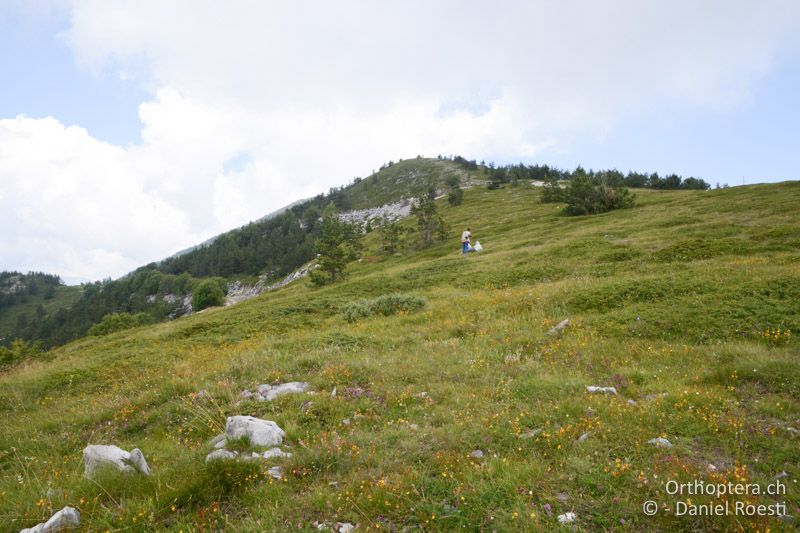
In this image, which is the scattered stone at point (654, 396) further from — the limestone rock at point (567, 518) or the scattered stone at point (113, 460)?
the scattered stone at point (113, 460)

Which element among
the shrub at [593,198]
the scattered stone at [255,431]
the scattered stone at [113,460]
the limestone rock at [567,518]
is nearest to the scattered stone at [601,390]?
the limestone rock at [567,518]

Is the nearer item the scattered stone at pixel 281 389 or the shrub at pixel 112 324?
the scattered stone at pixel 281 389

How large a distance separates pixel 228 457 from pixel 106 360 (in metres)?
15.1

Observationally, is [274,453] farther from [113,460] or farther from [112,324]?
[112,324]

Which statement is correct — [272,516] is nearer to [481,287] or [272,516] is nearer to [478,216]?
[481,287]

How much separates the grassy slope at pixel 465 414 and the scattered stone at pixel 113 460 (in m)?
0.25

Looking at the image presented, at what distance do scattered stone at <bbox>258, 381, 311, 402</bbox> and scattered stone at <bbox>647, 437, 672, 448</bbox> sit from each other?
6.91m

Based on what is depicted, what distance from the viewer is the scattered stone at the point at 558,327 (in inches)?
490

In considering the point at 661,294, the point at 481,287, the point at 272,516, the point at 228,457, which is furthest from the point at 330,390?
the point at 481,287

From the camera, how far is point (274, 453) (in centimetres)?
630

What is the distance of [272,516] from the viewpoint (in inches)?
189

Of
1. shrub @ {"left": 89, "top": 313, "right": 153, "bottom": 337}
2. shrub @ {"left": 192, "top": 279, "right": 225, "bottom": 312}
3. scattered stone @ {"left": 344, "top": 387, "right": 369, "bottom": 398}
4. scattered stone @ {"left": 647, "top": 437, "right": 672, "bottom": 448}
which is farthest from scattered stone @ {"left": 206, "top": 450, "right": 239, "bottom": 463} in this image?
A: shrub @ {"left": 192, "top": 279, "right": 225, "bottom": 312}

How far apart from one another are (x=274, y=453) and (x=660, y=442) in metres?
6.07

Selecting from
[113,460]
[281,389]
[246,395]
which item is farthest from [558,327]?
[113,460]
